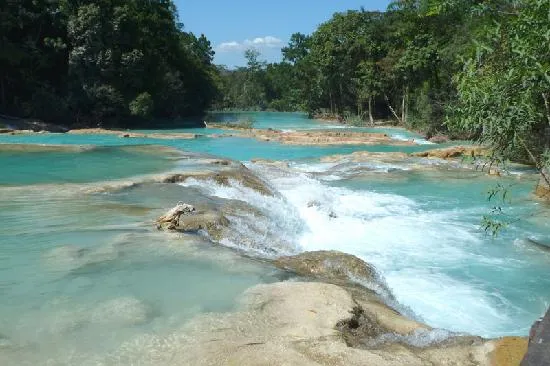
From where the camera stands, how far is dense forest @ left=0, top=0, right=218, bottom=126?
1383 inches

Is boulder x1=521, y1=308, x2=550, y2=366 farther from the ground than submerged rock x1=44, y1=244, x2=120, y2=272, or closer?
farther from the ground

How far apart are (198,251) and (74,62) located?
106 feet

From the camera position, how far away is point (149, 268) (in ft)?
21.1

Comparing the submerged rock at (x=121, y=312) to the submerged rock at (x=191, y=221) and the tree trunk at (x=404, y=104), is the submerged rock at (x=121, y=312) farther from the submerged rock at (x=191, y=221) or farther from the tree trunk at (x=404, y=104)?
the tree trunk at (x=404, y=104)

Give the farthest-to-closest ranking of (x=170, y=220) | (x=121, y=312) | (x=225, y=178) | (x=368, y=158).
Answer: (x=368, y=158) < (x=225, y=178) < (x=170, y=220) < (x=121, y=312)

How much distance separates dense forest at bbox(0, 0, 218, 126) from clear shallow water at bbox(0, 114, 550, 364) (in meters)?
20.9

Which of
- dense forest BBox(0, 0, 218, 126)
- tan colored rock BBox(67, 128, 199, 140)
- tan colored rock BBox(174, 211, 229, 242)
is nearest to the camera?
tan colored rock BBox(174, 211, 229, 242)

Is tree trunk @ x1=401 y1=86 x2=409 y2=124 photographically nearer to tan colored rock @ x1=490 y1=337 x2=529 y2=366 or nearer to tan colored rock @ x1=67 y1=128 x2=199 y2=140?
tan colored rock @ x1=67 y1=128 x2=199 y2=140

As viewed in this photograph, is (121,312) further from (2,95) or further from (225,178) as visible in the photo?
(2,95)

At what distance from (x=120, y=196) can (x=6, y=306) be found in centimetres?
534

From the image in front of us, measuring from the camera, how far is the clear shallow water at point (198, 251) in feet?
16.9

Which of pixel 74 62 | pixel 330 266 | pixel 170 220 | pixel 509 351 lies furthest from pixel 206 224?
pixel 74 62

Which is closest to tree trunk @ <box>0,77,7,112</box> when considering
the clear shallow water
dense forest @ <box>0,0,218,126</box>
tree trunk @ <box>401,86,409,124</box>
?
dense forest @ <box>0,0,218,126</box>

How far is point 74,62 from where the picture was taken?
3584 cm
